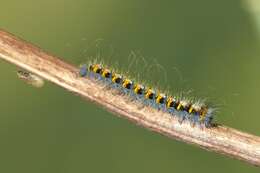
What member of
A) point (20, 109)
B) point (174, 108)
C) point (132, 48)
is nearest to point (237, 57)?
point (132, 48)

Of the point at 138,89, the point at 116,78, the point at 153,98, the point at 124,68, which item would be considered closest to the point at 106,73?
the point at 116,78

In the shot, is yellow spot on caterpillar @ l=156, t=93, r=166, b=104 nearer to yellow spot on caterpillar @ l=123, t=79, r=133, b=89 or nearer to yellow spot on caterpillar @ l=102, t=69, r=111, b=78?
yellow spot on caterpillar @ l=123, t=79, r=133, b=89

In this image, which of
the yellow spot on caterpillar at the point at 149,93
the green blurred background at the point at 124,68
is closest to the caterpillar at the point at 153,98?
the yellow spot on caterpillar at the point at 149,93

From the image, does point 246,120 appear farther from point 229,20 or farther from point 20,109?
point 20,109

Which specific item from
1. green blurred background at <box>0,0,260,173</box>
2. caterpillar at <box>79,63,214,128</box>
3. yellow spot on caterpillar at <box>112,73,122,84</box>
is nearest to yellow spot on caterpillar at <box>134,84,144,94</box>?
caterpillar at <box>79,63,214,128</box>

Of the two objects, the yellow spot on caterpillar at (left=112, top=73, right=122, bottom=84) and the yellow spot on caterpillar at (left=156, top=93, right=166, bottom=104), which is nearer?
the yellow spot on caterpillar at (left=156, top=93, right=166, bottom=104)

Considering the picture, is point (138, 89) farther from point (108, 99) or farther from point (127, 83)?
point (108, 99)
